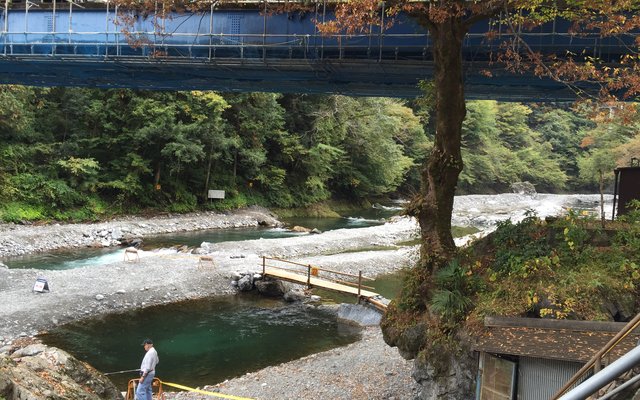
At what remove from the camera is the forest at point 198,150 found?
103ft

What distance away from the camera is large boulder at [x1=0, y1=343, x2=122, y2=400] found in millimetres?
6387

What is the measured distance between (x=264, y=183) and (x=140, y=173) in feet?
36.5

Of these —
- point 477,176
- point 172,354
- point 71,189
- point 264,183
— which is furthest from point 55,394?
point 477,176

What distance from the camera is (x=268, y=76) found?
18844mm

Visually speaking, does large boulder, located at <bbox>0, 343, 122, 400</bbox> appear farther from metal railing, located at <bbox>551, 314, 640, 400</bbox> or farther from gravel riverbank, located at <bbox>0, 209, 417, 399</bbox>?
metal railing, located at <bbox>551, 314, 640, 400</bbox>

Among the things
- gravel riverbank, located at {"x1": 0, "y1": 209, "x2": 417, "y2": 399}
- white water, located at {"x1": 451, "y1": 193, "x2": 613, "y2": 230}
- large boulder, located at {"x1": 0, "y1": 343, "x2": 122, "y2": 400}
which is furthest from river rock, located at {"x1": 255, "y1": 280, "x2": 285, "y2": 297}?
white water, located at {"x1": 451, "y1": 193, "x2": 613, "y2": 230}

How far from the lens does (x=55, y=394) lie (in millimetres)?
7020

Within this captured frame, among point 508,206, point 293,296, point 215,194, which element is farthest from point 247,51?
point 508,206

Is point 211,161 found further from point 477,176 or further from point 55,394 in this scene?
point 477,176

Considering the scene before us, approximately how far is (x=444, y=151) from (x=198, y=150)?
28.5m

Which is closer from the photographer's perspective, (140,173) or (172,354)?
(172,354)

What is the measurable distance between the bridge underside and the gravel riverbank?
5888 millimetres

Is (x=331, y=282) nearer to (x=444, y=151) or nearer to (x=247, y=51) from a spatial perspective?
(x=247, y=51)

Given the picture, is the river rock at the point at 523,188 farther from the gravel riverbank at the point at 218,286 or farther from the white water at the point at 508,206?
the gravel riverbank at the point at 218,286
